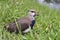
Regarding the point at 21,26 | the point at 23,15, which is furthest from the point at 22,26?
the point at 23,15

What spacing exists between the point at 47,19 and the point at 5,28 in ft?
5.36

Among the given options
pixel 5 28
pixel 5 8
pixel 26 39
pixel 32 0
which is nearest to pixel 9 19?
pixel 5 8

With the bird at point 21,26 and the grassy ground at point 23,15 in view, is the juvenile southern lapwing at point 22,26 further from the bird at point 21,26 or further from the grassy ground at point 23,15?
the grassy ground at point 23,15

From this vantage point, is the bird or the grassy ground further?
the bird

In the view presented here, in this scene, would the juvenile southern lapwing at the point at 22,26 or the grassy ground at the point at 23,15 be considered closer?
the grassy ground at the point at 23,15

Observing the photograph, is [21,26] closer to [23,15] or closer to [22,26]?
[22,26]

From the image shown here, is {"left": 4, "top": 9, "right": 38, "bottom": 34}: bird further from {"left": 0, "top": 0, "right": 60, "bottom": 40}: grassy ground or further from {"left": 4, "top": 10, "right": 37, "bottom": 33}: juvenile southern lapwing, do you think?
{"left": 0, "top": 0, "right": 60, "bottom": 40}: grassy ground

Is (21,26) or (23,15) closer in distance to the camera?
(21,26)

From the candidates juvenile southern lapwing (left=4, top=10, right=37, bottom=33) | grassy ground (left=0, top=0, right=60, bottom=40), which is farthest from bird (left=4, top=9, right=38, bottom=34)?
grassy ground (left=0, top=0, right=60, bottom=40)

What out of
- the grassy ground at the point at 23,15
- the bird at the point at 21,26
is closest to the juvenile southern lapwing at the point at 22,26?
the bird at the point at 21,26

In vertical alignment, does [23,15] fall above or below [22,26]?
below

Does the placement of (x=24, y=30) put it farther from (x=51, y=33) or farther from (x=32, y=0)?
(x=32, y=0)

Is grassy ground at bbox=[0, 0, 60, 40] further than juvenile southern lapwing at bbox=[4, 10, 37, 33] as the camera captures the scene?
No

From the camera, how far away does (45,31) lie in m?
5.25
